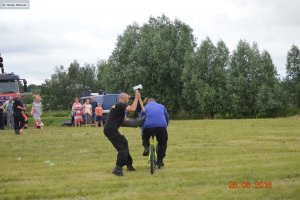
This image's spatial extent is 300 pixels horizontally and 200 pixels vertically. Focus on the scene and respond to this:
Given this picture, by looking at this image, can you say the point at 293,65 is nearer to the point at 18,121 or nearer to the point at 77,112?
the point at 77,112

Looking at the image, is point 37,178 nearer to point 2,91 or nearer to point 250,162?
point 250,162

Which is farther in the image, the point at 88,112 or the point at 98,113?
the point at 88,112

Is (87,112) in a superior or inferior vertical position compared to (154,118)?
superior

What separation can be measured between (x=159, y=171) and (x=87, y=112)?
18.3 metres

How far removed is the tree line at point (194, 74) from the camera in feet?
192

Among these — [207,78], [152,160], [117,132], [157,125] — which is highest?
[207,78]

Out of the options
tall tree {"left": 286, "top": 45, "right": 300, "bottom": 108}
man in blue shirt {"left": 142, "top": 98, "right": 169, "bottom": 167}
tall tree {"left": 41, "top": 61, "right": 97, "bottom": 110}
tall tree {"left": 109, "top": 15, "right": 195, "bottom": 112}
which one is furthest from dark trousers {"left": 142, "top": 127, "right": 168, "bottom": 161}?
tall tree {"left": 41, "top": 61, "right": 97, "bottom": 110}

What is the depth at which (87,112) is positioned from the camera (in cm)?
2953

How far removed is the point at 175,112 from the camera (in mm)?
65312

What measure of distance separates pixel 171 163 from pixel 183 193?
3899mm

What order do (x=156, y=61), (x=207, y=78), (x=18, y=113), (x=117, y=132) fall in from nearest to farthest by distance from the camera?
(x=117, y=132), (x=18, y=113), (x=207, y=78), (x=156, y=61)

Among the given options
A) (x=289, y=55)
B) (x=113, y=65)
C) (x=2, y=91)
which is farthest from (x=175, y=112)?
(x=2, y=91)

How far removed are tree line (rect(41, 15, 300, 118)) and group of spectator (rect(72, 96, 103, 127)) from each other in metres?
29.4

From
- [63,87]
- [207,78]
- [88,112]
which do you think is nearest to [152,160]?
[88,112]
